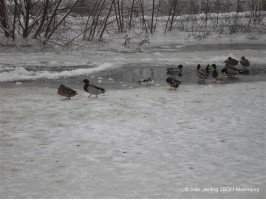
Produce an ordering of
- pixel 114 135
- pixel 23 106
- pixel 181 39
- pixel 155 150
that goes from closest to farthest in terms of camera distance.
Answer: pixel 155 150, pixel 114 135, pixel 23 106, pixel 181 39

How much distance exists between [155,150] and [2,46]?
16.8 metres

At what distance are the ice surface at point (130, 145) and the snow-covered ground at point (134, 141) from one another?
15 millimetres

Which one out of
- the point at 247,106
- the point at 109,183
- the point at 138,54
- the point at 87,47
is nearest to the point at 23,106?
the point at 109,183

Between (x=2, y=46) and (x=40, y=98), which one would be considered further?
(x=2, y=46)

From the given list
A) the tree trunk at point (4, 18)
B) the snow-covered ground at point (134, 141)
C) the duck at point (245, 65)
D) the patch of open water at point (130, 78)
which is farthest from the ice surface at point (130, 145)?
the tree trunk at point (4, 18)

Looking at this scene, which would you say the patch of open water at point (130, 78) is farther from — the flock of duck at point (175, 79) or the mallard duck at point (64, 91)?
the mallard duck at point (64, 91)

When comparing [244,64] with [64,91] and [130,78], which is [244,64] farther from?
[64,91]

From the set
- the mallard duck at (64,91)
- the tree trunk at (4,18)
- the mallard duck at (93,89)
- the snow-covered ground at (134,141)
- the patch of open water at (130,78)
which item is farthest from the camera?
the tree trunk at (4,18)

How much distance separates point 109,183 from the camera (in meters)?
4.65

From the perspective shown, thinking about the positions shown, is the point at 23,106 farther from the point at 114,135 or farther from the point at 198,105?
the point at 198,105

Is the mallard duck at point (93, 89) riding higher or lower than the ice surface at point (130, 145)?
higher

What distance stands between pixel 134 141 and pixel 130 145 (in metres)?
0.23

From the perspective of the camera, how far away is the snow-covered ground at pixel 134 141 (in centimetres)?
456

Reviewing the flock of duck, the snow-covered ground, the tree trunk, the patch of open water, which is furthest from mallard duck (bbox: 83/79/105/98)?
the tree trunk
